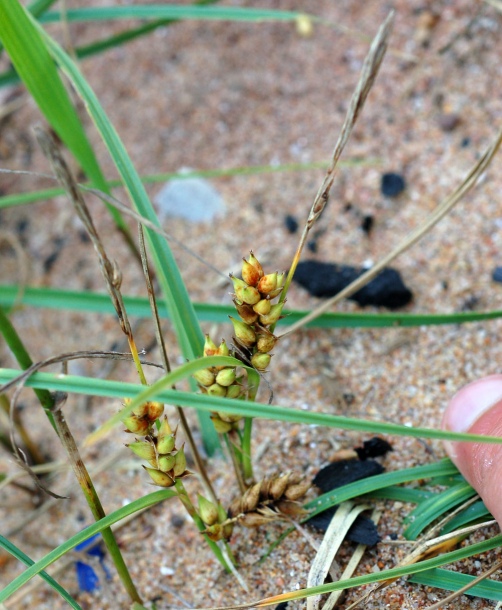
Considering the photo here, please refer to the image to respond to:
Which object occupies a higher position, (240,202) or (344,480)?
(240,202)

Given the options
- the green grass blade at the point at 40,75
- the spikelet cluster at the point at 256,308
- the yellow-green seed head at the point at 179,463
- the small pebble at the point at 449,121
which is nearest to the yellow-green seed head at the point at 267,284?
the spikelet cluster at the point at 256,308

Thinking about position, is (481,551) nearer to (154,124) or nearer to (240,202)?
(240,202)

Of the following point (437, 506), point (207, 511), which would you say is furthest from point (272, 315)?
point (437, 506)

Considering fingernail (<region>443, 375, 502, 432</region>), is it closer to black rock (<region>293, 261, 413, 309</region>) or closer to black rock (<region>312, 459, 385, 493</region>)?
black rock (<region>312, 459, 385, 493</region>)

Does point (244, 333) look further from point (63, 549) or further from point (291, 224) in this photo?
point (291, 224)

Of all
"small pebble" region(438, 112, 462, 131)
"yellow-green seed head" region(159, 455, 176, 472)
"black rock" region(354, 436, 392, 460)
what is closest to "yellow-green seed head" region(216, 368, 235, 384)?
"yellow-green seed head" region(159, 455, 176, 472)

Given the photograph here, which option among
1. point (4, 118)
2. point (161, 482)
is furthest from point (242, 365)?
point (4, 118)
